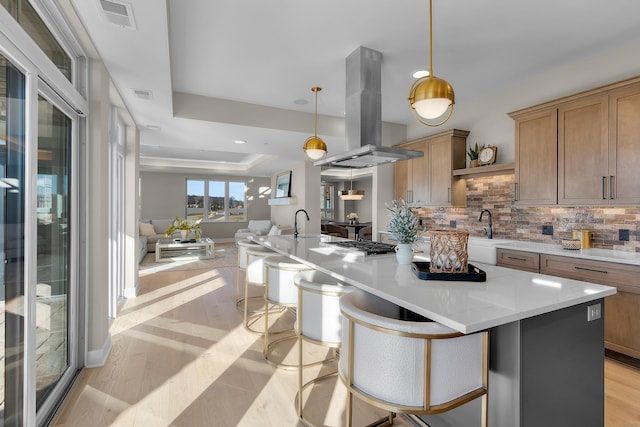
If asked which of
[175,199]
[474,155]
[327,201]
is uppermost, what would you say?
[474,155]

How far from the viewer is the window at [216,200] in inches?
430

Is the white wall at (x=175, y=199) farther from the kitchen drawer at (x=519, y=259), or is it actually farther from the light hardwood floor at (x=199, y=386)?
the kitchen drawer at (x=519, y=259)

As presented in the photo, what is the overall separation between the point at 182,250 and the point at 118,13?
6.74m

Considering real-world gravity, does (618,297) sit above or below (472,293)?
below

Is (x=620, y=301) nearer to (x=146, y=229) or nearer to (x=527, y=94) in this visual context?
(x=527, y=94)

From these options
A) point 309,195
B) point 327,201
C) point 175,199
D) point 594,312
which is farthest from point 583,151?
point 327,201

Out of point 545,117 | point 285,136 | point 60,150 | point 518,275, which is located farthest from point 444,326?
point 285,136

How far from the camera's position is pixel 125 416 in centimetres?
192

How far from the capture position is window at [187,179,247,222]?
10922 millimetres

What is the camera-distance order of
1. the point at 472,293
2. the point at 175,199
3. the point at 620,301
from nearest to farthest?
the point at 472,293 → the point at 620,301 → the point at 175,199

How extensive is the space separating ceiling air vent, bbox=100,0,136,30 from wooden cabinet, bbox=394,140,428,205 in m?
3.83

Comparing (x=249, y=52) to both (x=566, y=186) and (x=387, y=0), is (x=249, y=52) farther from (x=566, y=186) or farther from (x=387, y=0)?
(x=566, y=186)

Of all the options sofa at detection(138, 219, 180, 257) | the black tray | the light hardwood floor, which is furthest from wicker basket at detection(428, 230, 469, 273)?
sofa at detection(138, 219, 180, 257)

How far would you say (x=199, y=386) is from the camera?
7.34ft
